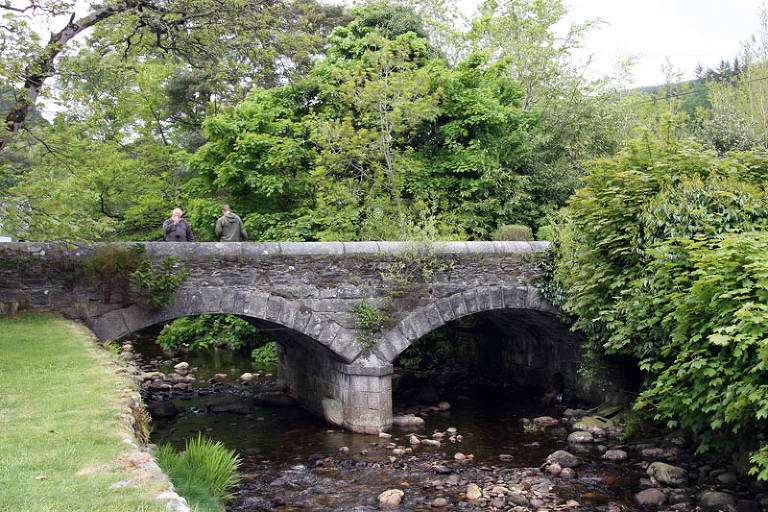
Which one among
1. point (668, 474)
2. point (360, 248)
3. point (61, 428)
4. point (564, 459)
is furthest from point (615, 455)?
point (61, 428)

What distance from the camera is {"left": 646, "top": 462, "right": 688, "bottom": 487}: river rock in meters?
7.50

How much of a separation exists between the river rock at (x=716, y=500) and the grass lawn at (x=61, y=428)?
5.94m

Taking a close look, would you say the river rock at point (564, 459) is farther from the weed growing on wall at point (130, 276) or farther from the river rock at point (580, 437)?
Result: the weed growing on wall at point (130, 276)

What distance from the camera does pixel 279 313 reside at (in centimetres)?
938

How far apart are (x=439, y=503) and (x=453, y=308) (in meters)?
3.88

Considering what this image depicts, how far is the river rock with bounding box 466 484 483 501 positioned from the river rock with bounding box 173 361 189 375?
9355 millimetres

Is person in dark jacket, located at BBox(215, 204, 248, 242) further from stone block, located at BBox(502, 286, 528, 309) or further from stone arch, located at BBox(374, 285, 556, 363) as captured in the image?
stone block, located at BBox(502, 286, 528, 309)

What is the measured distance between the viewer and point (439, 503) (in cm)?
699

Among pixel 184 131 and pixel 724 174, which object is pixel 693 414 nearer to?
pixel 724 174

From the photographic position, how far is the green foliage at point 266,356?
1562cm

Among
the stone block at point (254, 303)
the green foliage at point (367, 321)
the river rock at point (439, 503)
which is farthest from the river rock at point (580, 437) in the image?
the stone block at point (254, 303)

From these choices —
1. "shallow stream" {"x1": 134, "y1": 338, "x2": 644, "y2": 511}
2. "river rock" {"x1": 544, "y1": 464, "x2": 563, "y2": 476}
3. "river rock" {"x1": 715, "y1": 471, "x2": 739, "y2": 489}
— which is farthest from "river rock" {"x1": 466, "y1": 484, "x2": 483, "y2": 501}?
"river rock" {"x1": 715, "y1": 471, "x2": 739, "y2": 489}

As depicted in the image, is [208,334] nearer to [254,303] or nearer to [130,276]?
[254,303]

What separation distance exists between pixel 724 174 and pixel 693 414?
3483 mm
